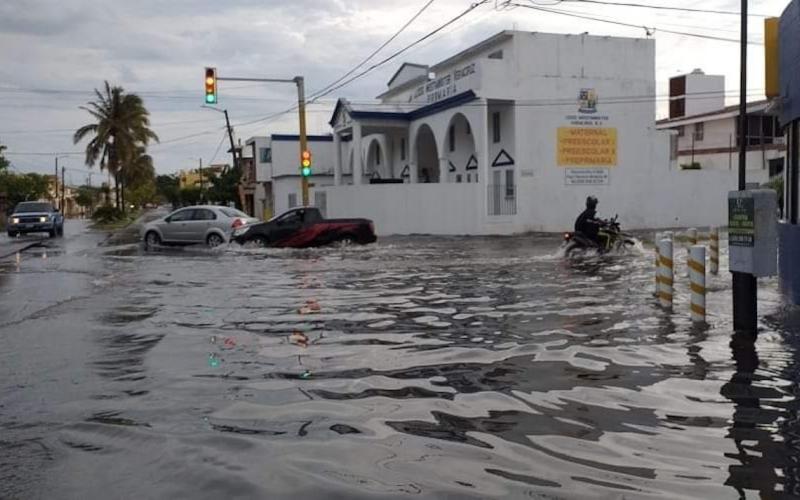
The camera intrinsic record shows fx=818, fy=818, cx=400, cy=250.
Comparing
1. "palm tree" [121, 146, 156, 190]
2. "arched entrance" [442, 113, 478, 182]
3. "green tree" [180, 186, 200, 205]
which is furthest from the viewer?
"green tree" [180, 186, 200, 205]

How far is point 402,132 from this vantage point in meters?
45.1

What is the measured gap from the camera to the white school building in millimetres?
33812

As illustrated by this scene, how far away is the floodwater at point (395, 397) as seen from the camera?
496 centimetres

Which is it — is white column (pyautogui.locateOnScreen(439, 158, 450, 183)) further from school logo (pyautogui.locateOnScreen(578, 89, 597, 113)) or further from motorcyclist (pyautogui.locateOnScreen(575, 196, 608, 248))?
motorcyclist (pyautogui.locateOnScreen(575, 196, 608, 248))

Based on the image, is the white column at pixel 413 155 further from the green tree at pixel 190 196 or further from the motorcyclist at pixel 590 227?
the green tree at pixel 190 196

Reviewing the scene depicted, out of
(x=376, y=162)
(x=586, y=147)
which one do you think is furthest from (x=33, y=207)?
(x=586, y=147)

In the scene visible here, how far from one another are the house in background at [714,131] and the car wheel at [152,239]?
1014 inches

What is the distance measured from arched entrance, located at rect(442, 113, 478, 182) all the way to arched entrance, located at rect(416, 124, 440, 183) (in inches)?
181

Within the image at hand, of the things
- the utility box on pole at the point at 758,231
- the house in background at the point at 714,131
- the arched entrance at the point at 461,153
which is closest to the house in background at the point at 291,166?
the arched entrance at the point at 461,153

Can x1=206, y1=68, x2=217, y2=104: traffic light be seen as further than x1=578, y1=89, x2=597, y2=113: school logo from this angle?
No

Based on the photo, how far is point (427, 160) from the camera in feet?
150

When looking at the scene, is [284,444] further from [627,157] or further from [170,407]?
[627,157]

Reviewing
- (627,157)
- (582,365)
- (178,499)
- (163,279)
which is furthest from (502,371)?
(627,157)

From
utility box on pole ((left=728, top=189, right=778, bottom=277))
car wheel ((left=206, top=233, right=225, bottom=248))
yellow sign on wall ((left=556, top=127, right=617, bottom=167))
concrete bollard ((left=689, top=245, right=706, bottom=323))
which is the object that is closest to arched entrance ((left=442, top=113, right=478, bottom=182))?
yellow sign on wall ((left=556, top=127, right=617, bottom=167))
